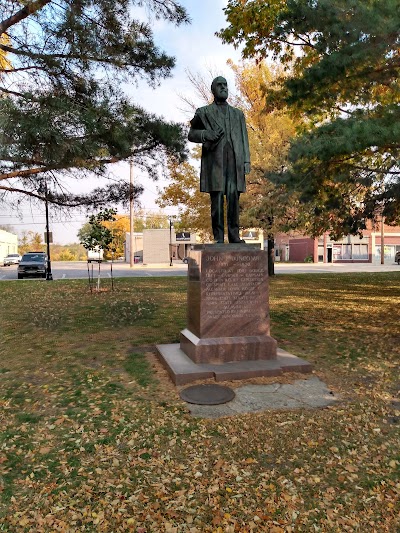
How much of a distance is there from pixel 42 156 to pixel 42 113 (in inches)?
26.6

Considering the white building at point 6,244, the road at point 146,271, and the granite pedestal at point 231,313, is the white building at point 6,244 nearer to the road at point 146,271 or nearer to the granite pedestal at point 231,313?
the road at point 146,271

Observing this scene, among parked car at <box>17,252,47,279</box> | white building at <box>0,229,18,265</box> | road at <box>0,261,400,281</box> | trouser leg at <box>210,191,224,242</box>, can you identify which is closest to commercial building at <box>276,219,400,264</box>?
road at <box>0,261,400,281</box>

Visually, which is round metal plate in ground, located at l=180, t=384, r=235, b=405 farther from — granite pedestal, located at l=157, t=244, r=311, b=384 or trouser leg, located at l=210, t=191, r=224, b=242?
trouser leg, located at l=210, t=191, r=224, b=242

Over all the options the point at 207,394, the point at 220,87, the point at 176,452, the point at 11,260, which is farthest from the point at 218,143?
the point at 11,260

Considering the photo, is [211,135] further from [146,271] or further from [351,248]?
[351,248]

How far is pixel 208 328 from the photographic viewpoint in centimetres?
559

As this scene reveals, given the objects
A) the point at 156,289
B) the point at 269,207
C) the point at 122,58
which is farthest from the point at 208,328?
the point at 269,207

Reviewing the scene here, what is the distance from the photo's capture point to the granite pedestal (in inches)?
217

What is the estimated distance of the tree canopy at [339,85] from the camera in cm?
740

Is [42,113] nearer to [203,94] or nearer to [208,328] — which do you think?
[208,328]

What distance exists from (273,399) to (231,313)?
1416 mm

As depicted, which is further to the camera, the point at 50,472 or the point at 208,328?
the point at 208,328

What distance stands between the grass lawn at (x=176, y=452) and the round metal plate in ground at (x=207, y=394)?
17cm

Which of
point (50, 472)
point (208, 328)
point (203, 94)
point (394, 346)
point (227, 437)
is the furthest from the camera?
point (203, 94)
